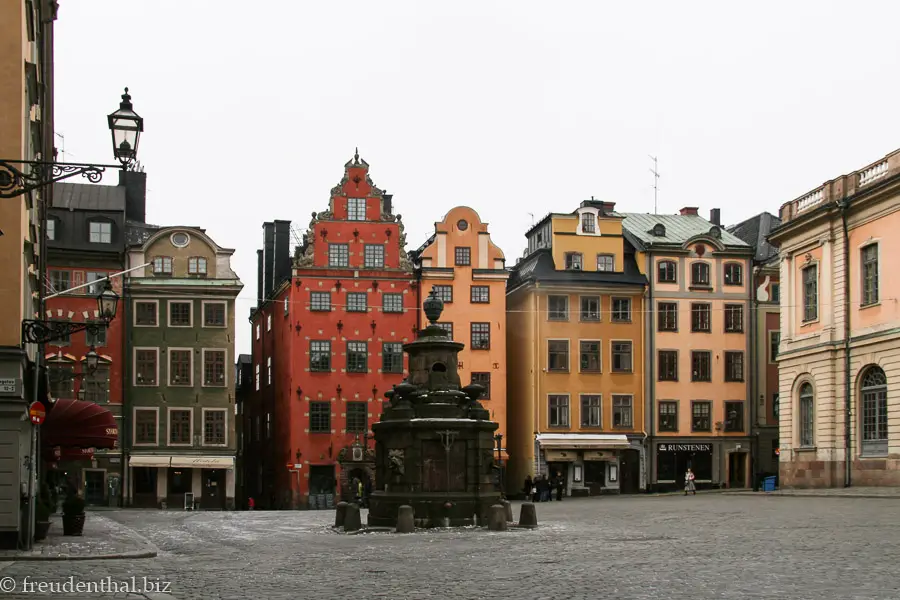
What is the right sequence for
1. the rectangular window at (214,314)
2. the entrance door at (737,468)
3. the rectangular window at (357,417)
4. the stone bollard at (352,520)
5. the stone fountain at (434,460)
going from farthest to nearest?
the entrance door at (737,468), the rectangular window at (357,417), the rectangular window at (214,314), the stone fountain at (434,460), the stone bollard at (352,520)

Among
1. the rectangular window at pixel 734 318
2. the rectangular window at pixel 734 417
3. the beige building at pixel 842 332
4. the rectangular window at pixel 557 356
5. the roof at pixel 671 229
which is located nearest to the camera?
the beige building at pixel 842 332

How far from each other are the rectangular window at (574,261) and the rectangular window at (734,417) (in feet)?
37.6

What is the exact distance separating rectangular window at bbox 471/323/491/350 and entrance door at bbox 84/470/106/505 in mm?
20843

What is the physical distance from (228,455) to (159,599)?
50577 millimetres

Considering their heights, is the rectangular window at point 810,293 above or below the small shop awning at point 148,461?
above

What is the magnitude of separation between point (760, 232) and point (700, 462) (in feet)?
51.9

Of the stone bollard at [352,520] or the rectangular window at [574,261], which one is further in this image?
the rectangular window at [574,261]

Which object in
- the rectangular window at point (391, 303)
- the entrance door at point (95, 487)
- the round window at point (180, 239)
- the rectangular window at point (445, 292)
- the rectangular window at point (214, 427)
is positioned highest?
the round window at point (180, 239)

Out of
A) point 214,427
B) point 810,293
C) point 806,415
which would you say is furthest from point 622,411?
point 214,427

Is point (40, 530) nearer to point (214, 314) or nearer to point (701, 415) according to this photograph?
point (214, 314)

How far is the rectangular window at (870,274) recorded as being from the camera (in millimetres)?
52219

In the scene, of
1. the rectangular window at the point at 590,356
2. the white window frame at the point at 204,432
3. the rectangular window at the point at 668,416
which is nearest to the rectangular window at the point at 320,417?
the white window frame at the point at 204,432

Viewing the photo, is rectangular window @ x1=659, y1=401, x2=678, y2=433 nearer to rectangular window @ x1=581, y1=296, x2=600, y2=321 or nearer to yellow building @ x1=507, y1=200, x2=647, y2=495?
yellow building @ x1=507, y1=200, x2=647, y2=495

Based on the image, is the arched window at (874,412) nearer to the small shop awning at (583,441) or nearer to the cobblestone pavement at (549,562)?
the cobblestone pavement at (549,562)
